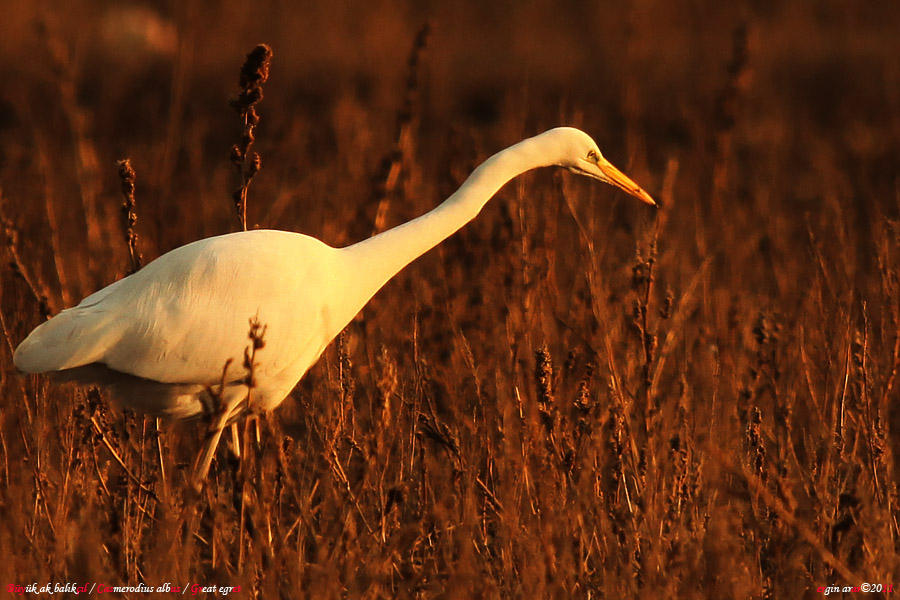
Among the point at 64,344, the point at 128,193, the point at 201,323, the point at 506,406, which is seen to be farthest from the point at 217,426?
the point at 506,406

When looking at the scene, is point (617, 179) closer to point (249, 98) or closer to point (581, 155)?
point (581, 155)

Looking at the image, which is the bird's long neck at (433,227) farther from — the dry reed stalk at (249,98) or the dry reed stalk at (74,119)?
the dry reed stalk at (74,119)

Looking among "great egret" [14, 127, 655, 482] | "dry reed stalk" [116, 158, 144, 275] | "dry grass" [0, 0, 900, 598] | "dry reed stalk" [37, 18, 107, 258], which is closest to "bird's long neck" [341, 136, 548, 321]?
"great egret" [14, 127, 655, 482]

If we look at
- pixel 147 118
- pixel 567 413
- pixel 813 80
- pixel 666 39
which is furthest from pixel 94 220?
pixel 666 39

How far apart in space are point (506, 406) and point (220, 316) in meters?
1.03

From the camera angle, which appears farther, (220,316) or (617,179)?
(617,179)

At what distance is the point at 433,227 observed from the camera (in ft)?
12.8

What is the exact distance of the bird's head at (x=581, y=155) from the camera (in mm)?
3891

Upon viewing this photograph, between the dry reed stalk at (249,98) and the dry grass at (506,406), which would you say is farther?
the dry reed stalk at (249,98)

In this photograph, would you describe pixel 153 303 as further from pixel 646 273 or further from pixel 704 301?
pixel 704 301

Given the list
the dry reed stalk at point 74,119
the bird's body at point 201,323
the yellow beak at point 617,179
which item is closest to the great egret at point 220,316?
the bird's body at point 201,323

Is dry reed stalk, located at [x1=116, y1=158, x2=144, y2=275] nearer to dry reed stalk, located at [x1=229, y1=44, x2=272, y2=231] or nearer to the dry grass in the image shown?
dry reed stalk, located at [x1=229, y1=44, x2=272, y2=231]

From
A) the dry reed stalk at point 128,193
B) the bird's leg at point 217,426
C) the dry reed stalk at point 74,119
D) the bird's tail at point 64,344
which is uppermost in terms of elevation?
the dry reed stalk at point 74,119

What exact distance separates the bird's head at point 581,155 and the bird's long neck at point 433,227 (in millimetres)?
60
